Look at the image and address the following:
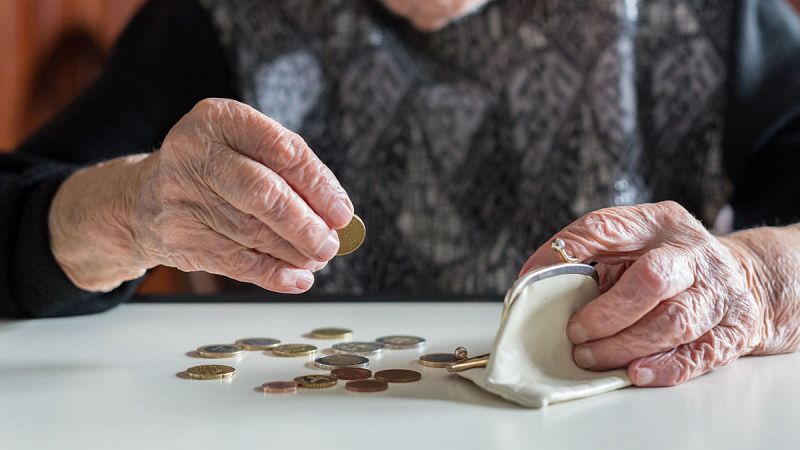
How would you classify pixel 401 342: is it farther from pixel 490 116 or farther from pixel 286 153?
pixel 490 116

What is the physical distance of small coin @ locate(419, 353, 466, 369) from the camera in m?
0.90

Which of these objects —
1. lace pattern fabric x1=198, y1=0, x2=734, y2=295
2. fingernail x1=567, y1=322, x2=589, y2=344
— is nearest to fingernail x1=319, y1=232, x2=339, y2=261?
fingernail x1=567, y1=322, x2=589, y2=344

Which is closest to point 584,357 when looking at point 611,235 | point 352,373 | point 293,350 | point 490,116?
point 611,235

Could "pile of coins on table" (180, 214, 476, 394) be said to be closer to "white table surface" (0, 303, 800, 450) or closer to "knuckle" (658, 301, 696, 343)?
"white table surface" (0, 303, 800, 450)

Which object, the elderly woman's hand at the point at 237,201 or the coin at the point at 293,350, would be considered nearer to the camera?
the elderly woman's hand at the point at 237,201

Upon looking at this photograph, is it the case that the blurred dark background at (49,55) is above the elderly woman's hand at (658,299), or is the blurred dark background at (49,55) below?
above

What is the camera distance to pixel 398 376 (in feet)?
2.80

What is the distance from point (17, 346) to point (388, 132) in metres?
0.94

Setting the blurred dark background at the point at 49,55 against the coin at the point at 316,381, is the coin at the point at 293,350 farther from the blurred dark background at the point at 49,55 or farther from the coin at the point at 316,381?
the blurred dark background at the point at 49,55

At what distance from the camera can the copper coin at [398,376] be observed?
0.84 m

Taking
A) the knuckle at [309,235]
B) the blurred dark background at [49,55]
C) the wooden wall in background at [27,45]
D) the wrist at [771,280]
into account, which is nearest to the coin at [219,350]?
the knuckle at [309,235]

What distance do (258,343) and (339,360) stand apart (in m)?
0.14

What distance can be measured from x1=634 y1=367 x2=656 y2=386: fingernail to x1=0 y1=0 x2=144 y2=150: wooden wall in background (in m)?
1.71

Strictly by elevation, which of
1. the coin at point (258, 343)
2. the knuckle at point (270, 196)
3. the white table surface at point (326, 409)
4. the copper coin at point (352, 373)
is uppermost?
the knuckle at point (270, 196)
